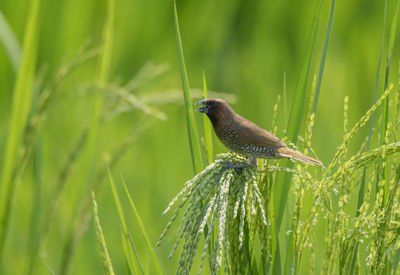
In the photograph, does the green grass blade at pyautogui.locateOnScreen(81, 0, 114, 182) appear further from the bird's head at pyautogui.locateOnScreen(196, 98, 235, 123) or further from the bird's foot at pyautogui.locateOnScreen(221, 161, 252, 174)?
the bird's foot at pyautogui.locateOnScreen(221, 161, 252, 174)

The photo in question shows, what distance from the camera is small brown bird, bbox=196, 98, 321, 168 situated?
67.1 inches

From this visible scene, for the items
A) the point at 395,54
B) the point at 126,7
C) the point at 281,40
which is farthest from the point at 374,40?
the point at 126,7

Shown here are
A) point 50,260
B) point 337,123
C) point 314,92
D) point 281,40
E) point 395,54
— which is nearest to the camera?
point 314,92

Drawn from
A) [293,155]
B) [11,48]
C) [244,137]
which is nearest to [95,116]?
[11,48]

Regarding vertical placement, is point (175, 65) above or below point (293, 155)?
above

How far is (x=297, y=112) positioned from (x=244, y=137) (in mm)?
292

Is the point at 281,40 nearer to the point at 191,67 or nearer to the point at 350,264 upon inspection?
the point at 191,67

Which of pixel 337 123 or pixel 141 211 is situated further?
pixel 337 123

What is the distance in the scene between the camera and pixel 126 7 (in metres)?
4.95

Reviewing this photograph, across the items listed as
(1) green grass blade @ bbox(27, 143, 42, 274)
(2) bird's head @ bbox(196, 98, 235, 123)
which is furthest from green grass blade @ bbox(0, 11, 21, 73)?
(2) bird's head @ bbox(196, 98, 235, 123)

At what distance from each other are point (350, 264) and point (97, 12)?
4062mm

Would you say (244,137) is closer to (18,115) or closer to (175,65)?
(18,115)

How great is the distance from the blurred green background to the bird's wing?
1683mm

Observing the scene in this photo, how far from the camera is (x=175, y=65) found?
4.87 m
